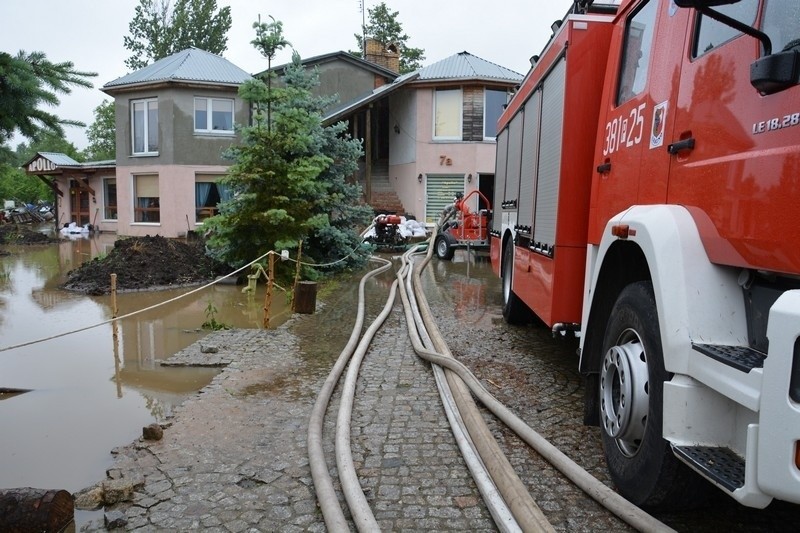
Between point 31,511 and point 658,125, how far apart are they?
12.4 ft

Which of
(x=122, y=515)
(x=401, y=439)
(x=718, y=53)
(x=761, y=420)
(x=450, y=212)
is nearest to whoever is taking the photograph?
(x=761, y=420)

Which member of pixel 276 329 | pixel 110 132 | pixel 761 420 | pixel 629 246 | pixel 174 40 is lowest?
pixel 276 329

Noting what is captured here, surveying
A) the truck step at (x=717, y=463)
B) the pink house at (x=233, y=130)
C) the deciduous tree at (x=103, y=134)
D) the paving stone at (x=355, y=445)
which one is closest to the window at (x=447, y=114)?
the pink house at (x=233, y=130)

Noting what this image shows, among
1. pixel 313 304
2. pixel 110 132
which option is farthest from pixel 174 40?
pixel 313 304

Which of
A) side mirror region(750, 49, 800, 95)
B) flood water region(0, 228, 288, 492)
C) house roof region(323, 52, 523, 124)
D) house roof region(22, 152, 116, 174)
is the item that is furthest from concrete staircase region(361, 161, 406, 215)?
side mirror region(750, 49, 800, 95)

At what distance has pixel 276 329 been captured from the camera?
316 inches

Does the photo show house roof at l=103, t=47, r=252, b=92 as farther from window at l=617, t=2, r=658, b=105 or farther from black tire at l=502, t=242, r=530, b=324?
window at l=617, t=2, r=658, b=105

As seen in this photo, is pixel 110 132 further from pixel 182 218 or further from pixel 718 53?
pixel 718 53

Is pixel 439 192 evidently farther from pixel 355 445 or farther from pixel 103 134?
pixel 103 134

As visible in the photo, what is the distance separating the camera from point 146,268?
11.9 metres

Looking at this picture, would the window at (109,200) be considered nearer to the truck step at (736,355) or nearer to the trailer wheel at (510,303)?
the trailer wheel at (510,303)

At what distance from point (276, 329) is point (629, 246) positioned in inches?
215

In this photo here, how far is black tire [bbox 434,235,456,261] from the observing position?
54.3ft

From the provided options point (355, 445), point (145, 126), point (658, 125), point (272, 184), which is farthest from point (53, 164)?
point (658, 125)
